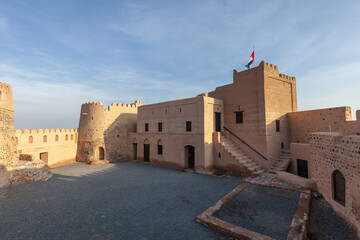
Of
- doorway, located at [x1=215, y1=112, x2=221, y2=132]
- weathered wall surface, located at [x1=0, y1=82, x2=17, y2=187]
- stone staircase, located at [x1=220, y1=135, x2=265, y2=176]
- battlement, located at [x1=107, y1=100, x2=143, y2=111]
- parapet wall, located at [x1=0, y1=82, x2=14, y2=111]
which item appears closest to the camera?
weathered wall surface, located at [x1=0, y1=82, x2=17, y2=187]

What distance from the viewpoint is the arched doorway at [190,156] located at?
51.3 ft

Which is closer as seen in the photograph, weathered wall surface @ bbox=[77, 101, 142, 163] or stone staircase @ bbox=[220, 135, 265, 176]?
stone staircase @ bbox=[220, 135, 265, 176]

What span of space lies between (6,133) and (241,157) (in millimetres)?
17849

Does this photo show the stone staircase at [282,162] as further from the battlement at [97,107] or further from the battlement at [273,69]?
the battlement at [97,107]

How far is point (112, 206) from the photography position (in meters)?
8.20

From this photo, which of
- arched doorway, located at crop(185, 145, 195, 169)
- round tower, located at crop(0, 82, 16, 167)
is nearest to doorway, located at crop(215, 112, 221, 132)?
arched doorway, located at crop(185, 145, 195, 169)

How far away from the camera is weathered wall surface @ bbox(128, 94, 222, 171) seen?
14.2 m

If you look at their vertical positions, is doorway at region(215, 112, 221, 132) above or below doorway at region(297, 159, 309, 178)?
A: above

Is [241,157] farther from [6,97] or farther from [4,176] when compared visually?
[6,97]

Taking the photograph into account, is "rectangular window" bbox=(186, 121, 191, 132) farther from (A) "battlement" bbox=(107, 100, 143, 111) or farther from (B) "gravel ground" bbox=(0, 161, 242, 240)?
(A) "battlement" bbox=(107, 100, 143, 111)

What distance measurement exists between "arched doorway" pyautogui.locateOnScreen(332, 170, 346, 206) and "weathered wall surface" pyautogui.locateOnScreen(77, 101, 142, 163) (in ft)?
62.4

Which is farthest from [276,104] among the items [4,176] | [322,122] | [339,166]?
[4,176]

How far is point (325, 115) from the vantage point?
502 inches

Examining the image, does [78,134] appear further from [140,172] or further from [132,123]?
[140,172]
